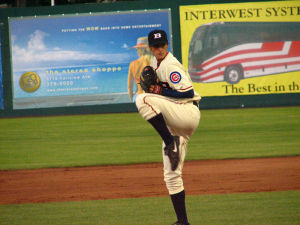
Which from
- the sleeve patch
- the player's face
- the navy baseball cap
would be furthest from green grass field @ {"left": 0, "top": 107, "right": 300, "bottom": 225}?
the navy baseball cap

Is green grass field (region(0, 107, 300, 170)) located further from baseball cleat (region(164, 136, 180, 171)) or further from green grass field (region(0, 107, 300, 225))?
baseball cleat (region(164, 136, 180, 171))

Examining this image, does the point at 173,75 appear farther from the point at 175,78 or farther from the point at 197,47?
the point at 197,47

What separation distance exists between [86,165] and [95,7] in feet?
31.0

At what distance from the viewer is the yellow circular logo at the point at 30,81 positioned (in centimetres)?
1714

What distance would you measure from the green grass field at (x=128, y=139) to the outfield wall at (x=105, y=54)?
1032 mm

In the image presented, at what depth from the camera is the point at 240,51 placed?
17172 mm

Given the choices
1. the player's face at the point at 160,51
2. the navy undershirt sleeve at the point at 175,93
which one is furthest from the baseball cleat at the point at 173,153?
the player's face at the point at 160,51

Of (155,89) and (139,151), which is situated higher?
(155,89)

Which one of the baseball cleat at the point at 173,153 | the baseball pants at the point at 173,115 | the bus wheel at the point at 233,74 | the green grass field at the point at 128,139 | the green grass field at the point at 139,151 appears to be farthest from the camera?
the bus wheel at the point at 233,74

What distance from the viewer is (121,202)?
5.99 meters

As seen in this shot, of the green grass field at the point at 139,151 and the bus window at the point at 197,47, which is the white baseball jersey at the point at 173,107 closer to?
the green grass field at the point at 139,151

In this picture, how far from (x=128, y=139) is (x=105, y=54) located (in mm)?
6231

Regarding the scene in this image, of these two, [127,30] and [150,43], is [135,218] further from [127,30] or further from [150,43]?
[127,30]

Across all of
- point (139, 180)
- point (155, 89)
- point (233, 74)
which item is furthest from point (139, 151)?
point (233, 74)
